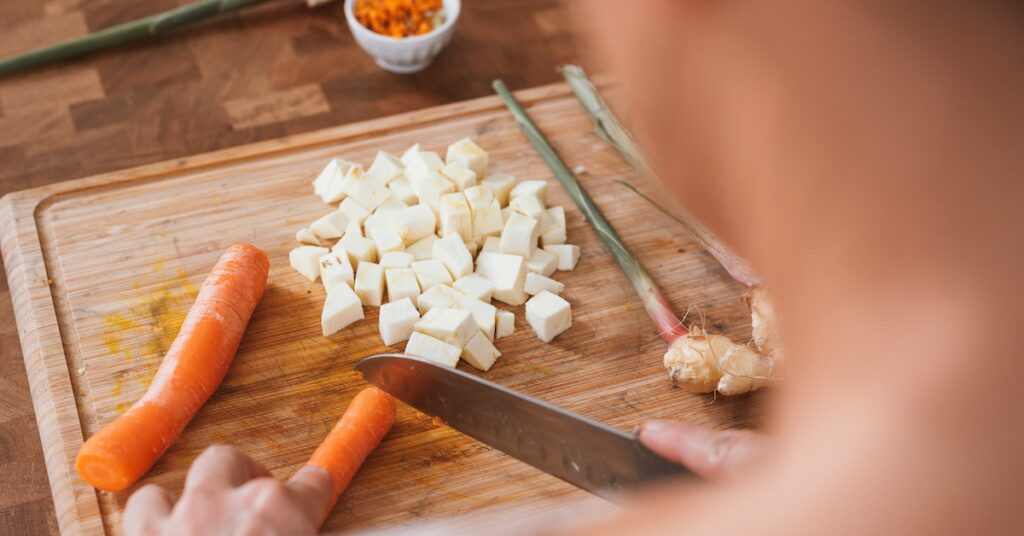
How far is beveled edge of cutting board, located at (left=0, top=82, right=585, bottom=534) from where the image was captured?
1698mm

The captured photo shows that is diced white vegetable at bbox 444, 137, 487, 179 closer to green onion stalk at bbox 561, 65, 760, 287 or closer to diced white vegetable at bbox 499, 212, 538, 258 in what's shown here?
diced white vegetable at bbox 499, 212, 538, 258

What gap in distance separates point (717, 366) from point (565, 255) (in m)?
0.44

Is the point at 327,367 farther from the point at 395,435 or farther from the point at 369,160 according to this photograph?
the point at 369,160

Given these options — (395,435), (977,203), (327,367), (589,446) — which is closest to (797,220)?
(977,203)

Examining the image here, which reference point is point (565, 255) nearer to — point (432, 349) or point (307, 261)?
point (432, 349)

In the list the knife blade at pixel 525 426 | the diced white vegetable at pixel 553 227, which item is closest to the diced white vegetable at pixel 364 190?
the diced white vegetable at pixel 553 227

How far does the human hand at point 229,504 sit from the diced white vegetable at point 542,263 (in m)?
0.70

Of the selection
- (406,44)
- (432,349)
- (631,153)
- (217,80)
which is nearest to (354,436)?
(432,349)

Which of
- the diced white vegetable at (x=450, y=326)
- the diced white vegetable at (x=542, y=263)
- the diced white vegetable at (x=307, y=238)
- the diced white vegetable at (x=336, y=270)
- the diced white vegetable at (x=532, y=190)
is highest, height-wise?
the diced white vegetable at (x=532, y=190)

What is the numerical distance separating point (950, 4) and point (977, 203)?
0.58 feet

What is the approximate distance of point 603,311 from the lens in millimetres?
2039

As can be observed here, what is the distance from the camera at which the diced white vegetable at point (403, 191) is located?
7.25 ft

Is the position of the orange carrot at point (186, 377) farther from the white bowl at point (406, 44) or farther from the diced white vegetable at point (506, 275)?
the white bowl at point (406, 44)

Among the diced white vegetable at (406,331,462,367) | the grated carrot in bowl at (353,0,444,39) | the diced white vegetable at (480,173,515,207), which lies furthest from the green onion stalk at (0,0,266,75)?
the diced white vegetable at (406,331,462,367)
